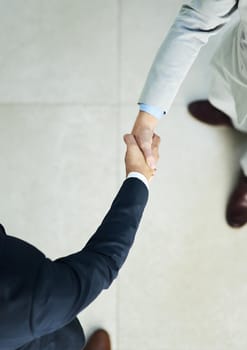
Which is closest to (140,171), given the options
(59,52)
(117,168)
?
(117,168)

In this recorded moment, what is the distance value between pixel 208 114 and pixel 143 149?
51 centimetres

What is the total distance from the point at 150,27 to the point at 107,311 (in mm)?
821

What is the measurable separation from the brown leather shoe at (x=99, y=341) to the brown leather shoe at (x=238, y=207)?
0.44m

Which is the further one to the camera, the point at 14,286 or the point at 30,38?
the point at 30,38

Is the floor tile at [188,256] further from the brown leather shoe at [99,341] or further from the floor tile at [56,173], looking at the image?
the floor tile at [56,173]

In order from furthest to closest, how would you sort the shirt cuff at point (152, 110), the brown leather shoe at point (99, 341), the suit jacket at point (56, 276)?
the brown leather shoe at point (99, 341) < the shirt cuff at point (152, 110) < the suit jacket at point (56, 276)

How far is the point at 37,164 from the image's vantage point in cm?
133

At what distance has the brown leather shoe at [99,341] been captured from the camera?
1.19m

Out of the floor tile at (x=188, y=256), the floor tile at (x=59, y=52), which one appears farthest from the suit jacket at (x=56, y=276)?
the floor tile at (x=59, y=52)

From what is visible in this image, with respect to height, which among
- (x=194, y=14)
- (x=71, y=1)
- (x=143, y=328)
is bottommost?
(x=143, y=328)

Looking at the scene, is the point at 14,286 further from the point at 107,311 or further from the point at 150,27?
the point at 150,27

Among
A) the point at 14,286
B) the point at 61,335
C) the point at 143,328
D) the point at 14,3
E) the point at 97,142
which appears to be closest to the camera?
the point at 14,286

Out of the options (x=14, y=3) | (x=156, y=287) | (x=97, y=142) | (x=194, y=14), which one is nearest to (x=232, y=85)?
(x=194, y=14)

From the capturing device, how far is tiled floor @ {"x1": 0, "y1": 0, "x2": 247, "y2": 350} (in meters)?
1.23
